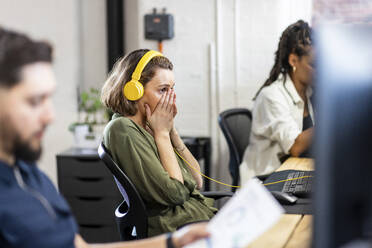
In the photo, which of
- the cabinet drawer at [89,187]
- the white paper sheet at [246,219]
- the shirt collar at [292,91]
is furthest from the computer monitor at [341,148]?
the cabinet drawer at [89,187]

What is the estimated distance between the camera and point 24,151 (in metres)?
0.91

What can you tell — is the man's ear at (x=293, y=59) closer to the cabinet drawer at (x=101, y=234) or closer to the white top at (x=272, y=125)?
the white top at (x=272, y=125)

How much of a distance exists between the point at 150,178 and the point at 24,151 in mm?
804

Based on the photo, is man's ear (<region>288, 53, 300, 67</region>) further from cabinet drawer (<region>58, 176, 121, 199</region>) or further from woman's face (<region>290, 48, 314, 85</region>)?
cabinet drawer (<region>58, 176, 121, 199</region>)

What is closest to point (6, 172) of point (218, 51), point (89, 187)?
point (89, 187)

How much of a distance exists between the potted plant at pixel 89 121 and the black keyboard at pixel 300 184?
5.43 ft

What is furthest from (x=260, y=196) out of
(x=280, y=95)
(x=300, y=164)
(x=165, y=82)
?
(x=280, y=95)

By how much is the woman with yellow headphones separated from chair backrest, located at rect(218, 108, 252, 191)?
886 mm

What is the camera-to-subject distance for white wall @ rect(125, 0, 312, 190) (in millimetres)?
3473

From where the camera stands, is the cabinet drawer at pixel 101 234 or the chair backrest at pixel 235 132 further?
the cabinet drawer at pixel 101 234

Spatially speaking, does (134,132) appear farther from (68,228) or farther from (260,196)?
(260,196)

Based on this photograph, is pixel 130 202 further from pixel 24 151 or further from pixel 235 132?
pixel 235 132

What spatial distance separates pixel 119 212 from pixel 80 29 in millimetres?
2426

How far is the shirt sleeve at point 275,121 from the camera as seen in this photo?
8.57ft
